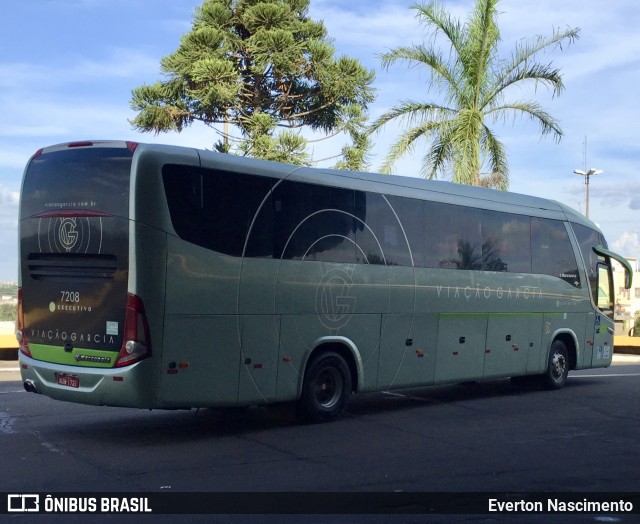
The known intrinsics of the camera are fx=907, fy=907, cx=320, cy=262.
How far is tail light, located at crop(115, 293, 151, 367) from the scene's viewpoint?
9.51m

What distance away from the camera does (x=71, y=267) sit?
32.9 ft


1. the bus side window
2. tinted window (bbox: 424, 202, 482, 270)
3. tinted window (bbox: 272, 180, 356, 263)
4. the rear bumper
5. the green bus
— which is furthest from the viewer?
the bus side window

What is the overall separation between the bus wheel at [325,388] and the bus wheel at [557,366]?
5.51 meters

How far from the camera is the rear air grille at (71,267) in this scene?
9738 millimetres

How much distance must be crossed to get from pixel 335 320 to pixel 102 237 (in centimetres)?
339

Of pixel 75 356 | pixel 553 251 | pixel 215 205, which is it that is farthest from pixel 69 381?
pixel 553 251

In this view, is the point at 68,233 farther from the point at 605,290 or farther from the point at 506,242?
the point at 605,290

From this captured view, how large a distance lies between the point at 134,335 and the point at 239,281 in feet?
4.90

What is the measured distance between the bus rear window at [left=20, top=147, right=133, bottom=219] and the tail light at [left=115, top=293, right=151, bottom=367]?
0.97 metres

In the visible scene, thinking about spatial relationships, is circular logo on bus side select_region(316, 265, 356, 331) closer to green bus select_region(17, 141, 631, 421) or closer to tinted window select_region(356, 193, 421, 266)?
green bus select_region(17, 141, 631, 421)

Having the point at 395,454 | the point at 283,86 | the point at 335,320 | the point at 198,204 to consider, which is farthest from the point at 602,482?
the point at 283,86

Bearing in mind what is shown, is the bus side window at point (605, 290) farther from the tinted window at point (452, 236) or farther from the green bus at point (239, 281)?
the tinted window at point (452, 236)

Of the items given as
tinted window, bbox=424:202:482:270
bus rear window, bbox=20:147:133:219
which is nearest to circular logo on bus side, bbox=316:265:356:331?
tinted window, bbox=424:202:482:270

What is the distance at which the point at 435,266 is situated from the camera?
44.2ft
